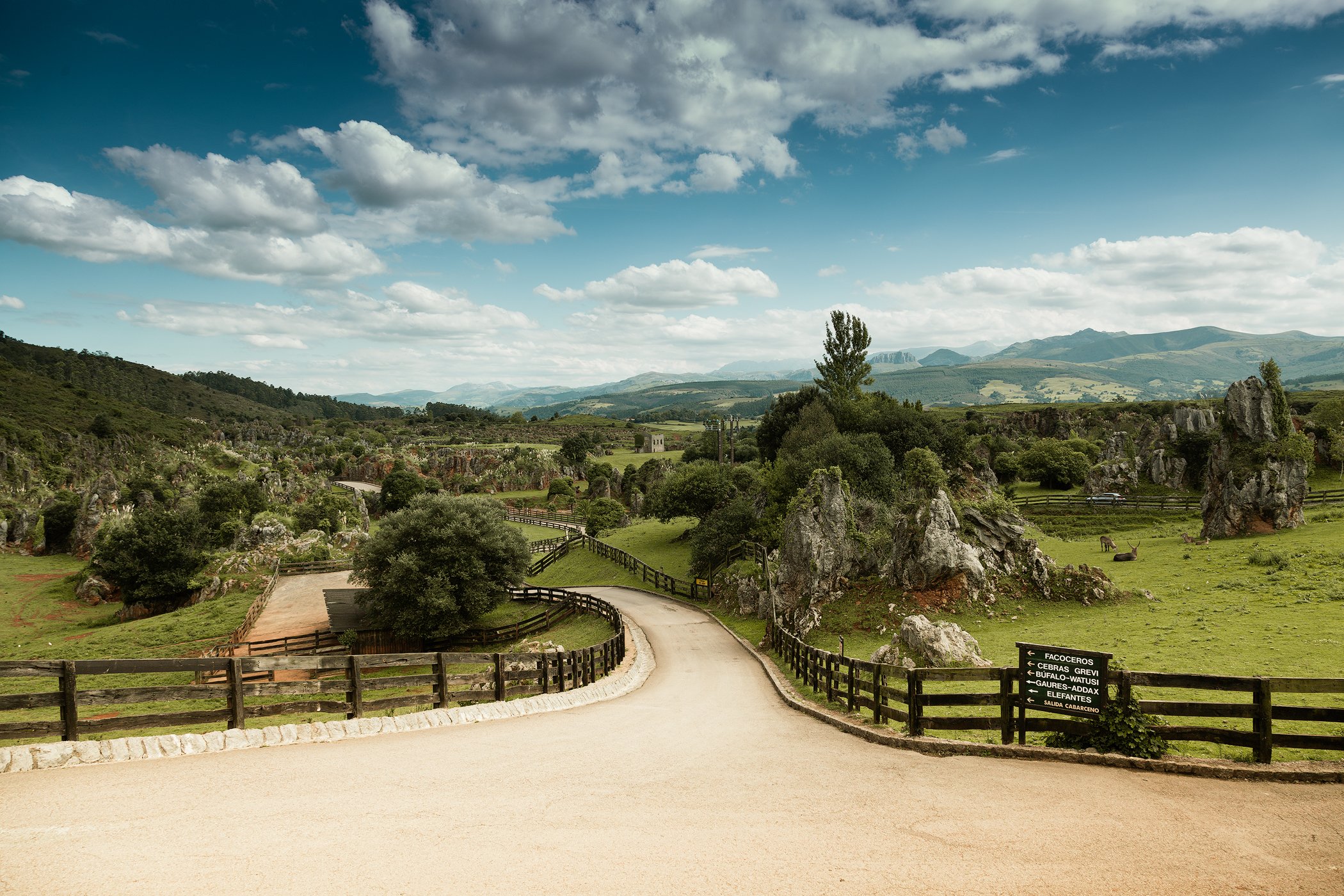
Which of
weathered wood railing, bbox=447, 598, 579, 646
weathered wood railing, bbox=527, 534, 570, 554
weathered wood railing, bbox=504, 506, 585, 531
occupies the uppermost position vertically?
weathered wood railing, bbox=447, 598, 579, 646

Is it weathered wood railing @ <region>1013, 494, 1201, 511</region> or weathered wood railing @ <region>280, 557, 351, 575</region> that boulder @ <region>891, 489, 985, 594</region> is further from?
weathered wood railing @ <region>280, 557, 351, 575</region>

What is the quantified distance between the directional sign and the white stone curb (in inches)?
369

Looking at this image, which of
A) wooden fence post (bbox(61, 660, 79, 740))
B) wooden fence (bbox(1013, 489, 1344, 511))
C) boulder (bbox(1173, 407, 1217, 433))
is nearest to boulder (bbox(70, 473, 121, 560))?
wooden fence post (bbox(61, 660, 79, 740))

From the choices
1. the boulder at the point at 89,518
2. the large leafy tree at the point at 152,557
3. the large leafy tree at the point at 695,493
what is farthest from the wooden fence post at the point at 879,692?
the boulder at the point at 89,518

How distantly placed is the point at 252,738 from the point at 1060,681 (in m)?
11.9

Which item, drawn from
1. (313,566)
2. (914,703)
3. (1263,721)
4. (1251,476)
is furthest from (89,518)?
(1251,476)

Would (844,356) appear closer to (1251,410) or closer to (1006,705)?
(1251,410)

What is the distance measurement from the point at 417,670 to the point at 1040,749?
27.2m

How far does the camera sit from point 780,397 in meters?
68.5

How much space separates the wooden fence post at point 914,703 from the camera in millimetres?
10328

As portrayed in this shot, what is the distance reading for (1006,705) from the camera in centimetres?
978

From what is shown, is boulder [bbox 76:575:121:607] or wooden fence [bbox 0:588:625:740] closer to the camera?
wooden fence [bbox 0:588:625:740]

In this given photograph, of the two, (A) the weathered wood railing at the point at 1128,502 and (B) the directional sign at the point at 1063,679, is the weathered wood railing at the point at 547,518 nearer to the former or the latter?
(A) the weathered wood railing at the point at 1128,502

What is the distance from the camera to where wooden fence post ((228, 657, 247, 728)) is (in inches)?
389
